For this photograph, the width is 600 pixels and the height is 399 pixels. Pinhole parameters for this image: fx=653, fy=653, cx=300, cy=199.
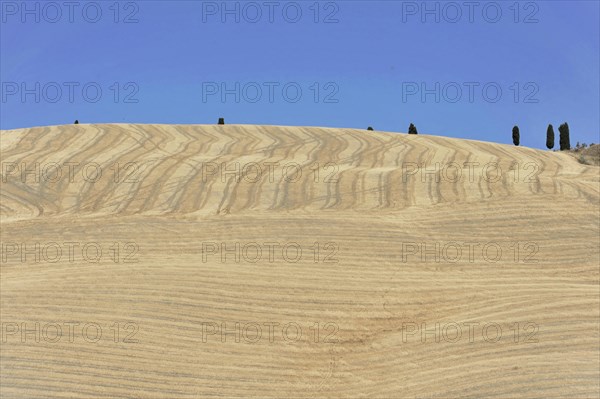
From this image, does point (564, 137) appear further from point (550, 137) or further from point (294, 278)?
point (294, 278)

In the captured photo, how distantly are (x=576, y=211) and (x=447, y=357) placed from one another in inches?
427

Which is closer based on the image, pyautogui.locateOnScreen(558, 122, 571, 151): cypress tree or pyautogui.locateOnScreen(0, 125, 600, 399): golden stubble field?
pyautogui.locateOnScreen(0, 125, 600, 399): golden stubble field

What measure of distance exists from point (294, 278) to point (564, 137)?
36.5 m

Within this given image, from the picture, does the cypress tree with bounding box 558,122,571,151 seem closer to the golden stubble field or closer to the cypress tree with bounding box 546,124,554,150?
the cypress tree with bounding box 546,124,554,150

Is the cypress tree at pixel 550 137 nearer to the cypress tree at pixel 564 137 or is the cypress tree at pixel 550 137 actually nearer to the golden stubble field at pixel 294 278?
the cypress tree at pixel 564 137

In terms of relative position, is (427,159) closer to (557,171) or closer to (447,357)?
(557,171)

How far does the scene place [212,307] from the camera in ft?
59.2

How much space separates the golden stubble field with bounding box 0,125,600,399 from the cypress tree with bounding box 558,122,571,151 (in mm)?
→ 16480

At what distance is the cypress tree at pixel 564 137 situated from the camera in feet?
160

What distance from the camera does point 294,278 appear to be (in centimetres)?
1958

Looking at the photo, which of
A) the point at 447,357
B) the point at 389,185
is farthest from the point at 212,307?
the point at 389,185

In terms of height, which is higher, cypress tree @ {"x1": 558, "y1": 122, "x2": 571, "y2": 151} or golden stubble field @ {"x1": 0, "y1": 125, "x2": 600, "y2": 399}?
cypress tree @ {"x1": 558, "y1": 122, "x2": 571, "y2": 151}

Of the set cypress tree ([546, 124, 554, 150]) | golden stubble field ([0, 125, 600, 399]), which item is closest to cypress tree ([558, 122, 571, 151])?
cypress tree ([546, 124, 554, 150])

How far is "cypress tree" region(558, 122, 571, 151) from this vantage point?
48781 millimetres
